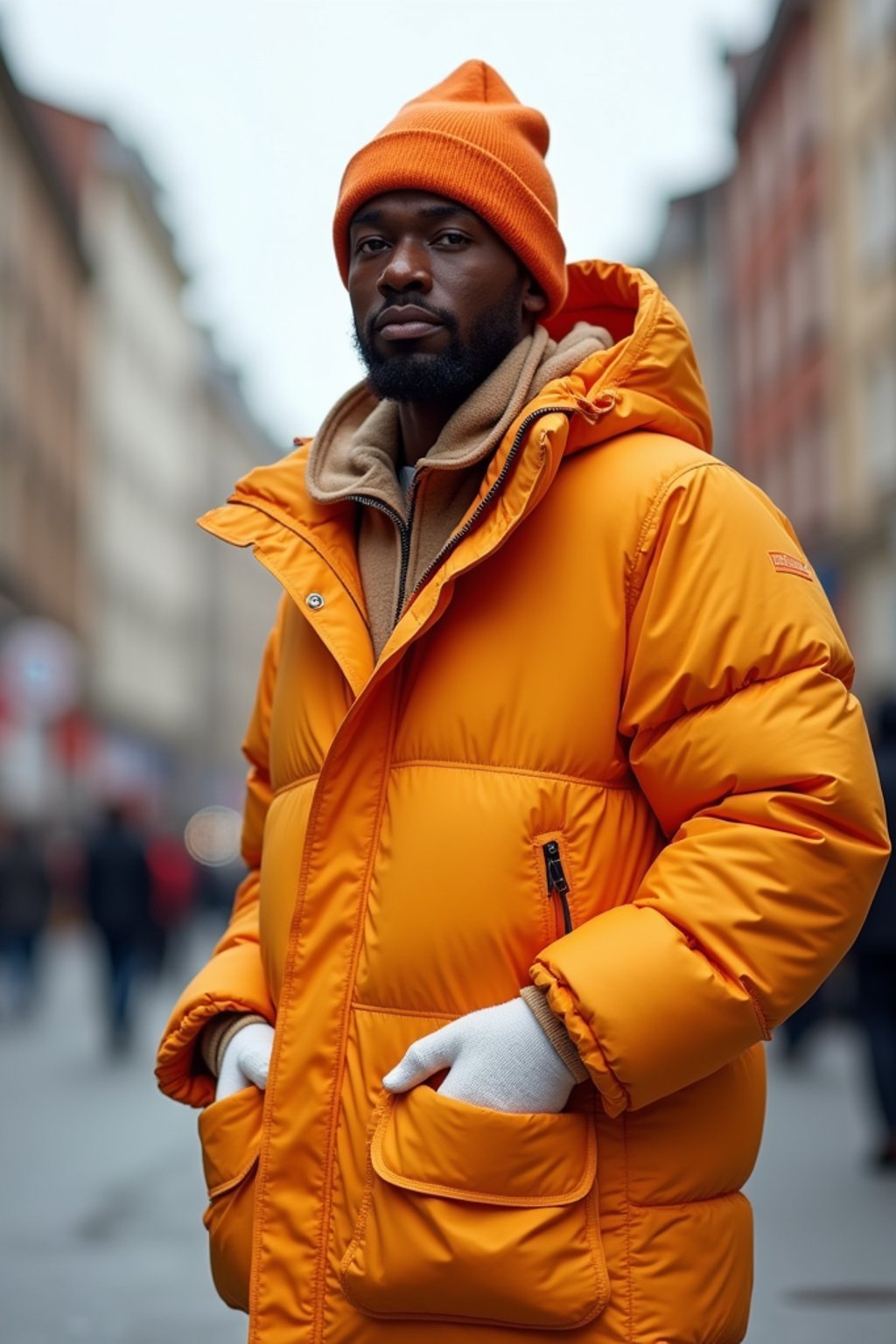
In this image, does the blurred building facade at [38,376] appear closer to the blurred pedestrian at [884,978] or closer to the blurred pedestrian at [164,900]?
the blurred pedestrian at [164,900]

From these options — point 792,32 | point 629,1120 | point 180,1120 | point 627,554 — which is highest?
point 792,32

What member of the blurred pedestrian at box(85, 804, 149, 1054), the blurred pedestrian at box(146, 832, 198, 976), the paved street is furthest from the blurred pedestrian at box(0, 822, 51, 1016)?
the paved street

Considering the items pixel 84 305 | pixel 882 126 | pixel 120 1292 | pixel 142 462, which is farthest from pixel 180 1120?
pixel 142 462

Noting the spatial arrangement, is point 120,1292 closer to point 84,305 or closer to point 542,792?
point 542,792

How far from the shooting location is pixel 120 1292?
6.41 metres

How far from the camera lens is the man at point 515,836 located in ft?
7.57

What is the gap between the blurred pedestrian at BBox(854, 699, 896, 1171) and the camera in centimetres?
882

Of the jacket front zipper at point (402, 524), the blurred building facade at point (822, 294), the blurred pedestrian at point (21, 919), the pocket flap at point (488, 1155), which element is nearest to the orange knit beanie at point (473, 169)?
the jacket front zipper at point (402, 524)

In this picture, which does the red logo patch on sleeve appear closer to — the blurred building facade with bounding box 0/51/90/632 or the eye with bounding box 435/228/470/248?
the eye with bounding box 435/228/470/248

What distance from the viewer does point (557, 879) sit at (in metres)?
2.42

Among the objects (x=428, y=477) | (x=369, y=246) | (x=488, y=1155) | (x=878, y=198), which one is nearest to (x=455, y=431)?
(x=428, y=477)

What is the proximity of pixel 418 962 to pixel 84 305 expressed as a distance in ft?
178

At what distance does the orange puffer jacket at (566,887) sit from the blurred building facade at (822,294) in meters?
22.6

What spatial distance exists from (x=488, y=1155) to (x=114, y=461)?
59.9m
